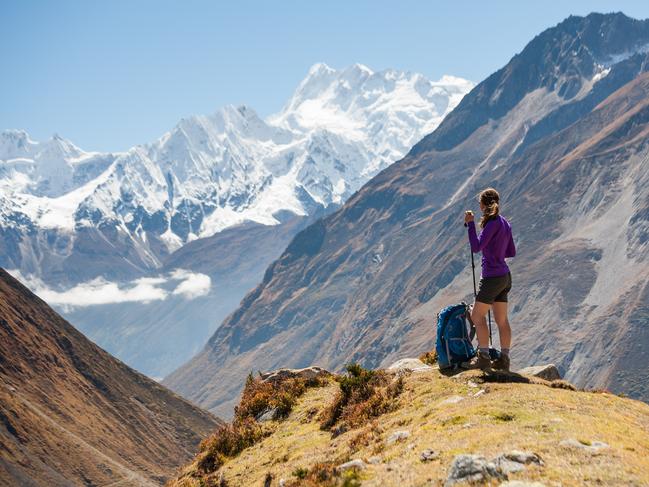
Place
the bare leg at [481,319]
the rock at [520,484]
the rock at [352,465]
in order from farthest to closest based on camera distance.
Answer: the bare leg at [481,319] → the rock at [352,465] → the rock at [520,484]

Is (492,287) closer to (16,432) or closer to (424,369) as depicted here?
(424,369)

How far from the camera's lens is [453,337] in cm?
1991

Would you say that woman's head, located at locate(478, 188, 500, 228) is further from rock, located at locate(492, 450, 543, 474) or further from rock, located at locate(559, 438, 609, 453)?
rock, located at locate(492, 450, 543, 474)

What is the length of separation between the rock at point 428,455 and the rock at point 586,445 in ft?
7.28

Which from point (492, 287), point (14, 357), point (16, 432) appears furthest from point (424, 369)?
point (14, 357)

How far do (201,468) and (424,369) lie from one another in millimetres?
6877

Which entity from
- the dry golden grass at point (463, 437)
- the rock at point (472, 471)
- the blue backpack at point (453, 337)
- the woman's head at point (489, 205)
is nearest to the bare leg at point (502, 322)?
the blue backpack at point (453, 337)

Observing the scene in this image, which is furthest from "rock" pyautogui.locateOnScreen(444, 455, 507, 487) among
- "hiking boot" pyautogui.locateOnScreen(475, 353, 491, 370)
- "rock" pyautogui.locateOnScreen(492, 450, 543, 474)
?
"hiking boot" pyautogui.locateOnScreen(475, 353, 491, 370)

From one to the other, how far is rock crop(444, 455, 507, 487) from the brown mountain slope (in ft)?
340

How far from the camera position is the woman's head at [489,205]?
62.2 ft

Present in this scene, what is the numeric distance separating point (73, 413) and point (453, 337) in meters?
137

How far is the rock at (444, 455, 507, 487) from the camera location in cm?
1164

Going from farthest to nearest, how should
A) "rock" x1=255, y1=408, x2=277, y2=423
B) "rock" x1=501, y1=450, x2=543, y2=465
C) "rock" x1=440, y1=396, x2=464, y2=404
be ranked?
1. "rock" x1=255, y1=408, x2=277, y2=423
2. "rock" x1=440, y1=396, x2=464, y2=404
3. "rock" x1=501, y1=450, x2=543, y2=465

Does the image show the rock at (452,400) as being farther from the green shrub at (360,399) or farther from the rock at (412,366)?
the rock at (412,366)
